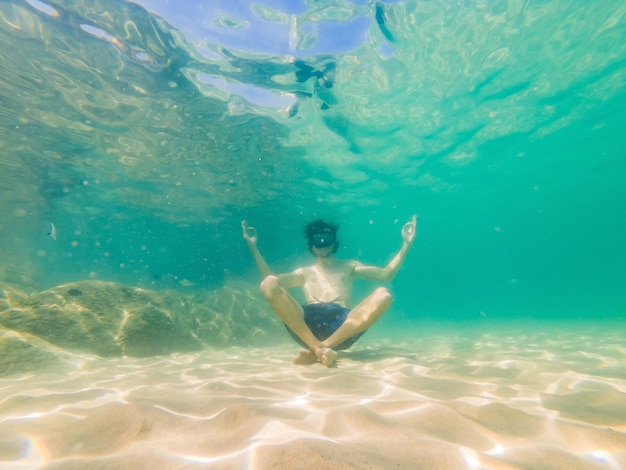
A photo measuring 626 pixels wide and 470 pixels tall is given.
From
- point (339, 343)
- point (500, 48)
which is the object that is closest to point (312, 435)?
point (339, 343)

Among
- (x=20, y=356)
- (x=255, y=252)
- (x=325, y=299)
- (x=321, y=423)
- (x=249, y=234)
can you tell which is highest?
(x=249, y=234)

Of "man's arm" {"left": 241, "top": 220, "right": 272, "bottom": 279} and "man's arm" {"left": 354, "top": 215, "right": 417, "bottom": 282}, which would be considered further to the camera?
"man's arm" {"left": 354, "top": 215, "right": 417, "bottom": 282}

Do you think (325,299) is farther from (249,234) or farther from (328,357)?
(249,234)

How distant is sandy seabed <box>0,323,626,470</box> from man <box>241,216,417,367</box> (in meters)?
1.12

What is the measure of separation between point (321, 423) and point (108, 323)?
825 centimetres

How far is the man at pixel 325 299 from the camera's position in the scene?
5.16 metres

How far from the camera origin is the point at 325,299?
6707 mm

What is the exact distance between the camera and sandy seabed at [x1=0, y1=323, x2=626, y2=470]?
5.87ft

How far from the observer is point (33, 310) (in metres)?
7.55

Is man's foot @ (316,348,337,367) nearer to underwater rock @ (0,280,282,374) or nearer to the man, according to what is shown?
the man

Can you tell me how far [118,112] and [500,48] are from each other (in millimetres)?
16260

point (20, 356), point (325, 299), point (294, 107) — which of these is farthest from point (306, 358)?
point (294, 107)

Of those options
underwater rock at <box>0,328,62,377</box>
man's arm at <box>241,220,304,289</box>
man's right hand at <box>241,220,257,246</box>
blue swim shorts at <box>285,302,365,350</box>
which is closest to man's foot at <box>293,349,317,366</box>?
blue swim shorts at <box>285,302,365,350</box>

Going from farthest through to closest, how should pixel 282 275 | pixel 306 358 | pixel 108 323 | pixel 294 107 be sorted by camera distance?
pixel 294 107, pixel 108 323, pixel 282 275, pixel 306 358
